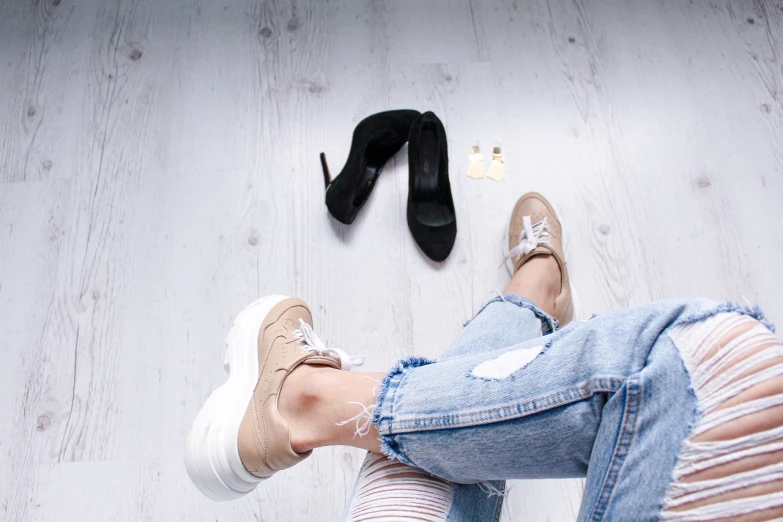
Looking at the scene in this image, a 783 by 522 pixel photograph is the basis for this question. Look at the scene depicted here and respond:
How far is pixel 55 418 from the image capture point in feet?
3.19

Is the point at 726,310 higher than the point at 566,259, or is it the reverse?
the point at 566,259

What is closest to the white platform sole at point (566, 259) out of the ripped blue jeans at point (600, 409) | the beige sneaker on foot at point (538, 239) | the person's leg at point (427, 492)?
the beige sneaker on foot at point (538, 239)

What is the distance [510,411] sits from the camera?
0.58 metres

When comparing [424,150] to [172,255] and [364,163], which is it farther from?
[172,255]

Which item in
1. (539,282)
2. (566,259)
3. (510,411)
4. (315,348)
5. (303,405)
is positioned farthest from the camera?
(566,259)

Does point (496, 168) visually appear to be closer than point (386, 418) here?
No

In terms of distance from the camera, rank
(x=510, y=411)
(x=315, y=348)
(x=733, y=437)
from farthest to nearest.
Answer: (x=315, y=348) < (x=510, y=411) < (x=733, y=437)

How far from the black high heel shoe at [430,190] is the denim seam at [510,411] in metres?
0.51

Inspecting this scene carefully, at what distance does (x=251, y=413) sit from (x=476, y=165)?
667mm

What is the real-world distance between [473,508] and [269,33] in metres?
1.06

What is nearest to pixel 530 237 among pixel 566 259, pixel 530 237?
pixel 530 237

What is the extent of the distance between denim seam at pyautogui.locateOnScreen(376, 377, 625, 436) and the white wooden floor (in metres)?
0.36

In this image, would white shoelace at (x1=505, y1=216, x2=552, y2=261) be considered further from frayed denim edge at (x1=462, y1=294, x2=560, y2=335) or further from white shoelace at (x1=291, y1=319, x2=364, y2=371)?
white shoelace at (x1=291, y1=319, x2=364, y2=371)

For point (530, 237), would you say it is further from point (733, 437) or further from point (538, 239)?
point (733, 437)
